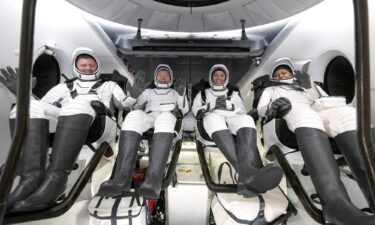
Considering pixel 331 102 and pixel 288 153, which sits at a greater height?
pixel 331 102

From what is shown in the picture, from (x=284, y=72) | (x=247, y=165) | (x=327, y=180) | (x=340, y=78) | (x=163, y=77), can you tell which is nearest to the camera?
(x=327, y=180)

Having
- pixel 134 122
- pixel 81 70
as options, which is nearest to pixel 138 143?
pixel 134 122

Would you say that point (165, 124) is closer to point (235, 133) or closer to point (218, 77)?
point (235, 133)

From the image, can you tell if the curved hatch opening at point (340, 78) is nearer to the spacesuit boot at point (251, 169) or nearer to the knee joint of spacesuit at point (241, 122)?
the knee joint of spacesuit at point (241, 122)

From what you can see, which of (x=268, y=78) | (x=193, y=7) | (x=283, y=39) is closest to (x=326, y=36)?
(x=283, y=39)

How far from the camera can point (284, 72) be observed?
247cm

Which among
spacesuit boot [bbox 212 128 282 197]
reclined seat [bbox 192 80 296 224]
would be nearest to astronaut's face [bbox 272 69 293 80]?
spacesuit boot [bbox 212 128 282 197]

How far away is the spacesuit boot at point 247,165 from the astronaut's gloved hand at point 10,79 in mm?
1512

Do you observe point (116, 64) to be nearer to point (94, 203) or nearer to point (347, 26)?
point (94, 203)

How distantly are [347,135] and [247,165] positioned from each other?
613mm

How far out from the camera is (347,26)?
2.56 meters

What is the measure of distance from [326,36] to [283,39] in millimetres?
504

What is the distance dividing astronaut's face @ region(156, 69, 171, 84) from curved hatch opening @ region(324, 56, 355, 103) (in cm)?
176

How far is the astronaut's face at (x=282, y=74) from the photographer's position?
2.45 m
